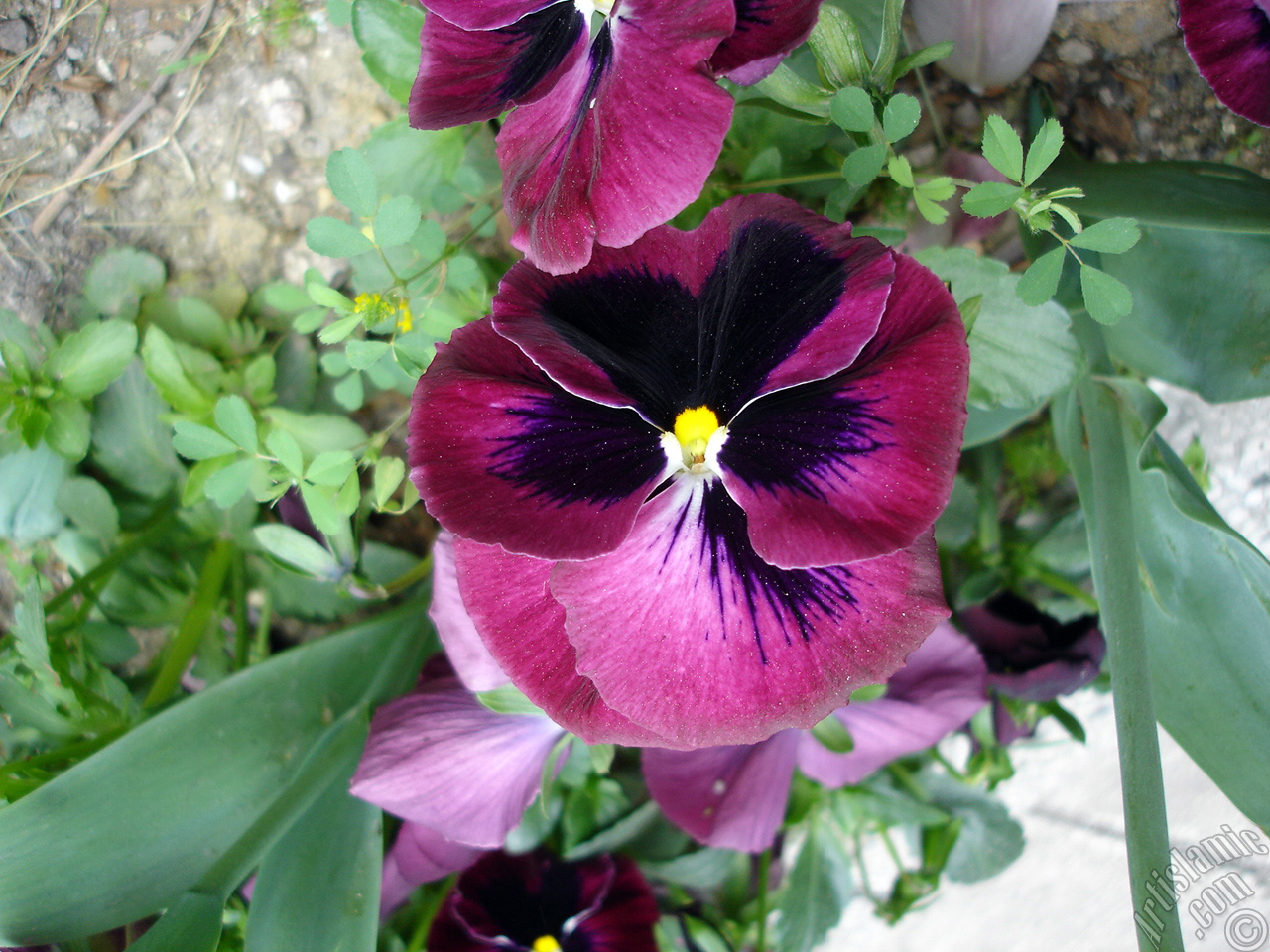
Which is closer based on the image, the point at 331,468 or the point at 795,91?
the point at 795,91

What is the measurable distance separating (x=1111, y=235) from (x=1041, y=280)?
0.05 m

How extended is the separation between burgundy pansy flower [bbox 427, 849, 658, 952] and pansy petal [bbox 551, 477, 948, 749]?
52 cm

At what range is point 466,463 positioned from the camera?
0.48 m

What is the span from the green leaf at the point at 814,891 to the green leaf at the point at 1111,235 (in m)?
0.71

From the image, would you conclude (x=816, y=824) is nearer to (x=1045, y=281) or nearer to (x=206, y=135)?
(x=1045, y=281)

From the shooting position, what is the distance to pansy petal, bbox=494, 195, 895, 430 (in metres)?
0.47

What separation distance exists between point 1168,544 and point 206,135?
1.05 m

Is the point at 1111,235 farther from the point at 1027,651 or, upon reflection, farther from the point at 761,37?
the point at 1027,651

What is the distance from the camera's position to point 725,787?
2.65 ft

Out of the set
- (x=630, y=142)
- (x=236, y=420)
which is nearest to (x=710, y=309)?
(x=630, y=142)

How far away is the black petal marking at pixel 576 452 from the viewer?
1.59 ft

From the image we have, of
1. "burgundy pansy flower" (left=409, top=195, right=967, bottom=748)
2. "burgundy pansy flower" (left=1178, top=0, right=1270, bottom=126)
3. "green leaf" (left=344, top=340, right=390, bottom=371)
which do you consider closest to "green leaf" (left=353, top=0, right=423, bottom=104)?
"green leaf" (left=344, top=340, right=390, bottom=371)

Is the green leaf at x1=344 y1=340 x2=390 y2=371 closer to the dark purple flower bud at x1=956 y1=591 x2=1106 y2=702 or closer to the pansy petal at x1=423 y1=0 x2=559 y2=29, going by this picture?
the pansy petal at x1=423 y1=0 x2=559 y2=29

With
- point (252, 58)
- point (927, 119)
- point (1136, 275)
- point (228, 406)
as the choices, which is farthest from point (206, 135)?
point (1136, 275)
